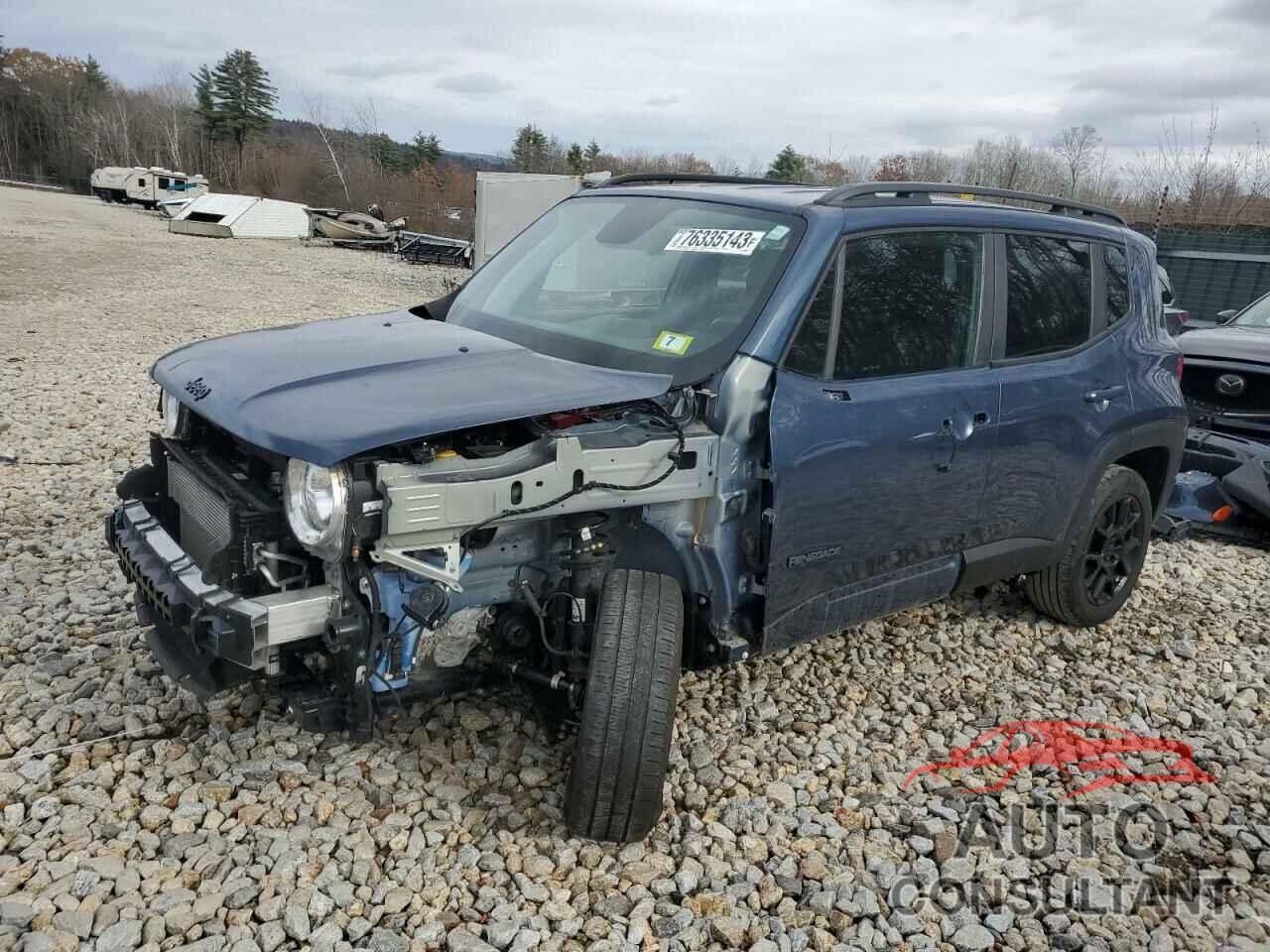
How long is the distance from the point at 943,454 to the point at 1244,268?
16.6 meters

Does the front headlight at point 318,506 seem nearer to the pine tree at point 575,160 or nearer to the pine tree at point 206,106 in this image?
the pine tree at point 575,160

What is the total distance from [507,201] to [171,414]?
16285mm

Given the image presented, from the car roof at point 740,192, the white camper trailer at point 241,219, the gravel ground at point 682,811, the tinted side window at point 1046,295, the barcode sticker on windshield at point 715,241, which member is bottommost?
the gravel ground at point 682,811

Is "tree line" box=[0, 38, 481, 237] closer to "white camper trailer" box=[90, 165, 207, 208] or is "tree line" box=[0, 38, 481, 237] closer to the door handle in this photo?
"white camper trailer" box=[90, 165, 207, 208]

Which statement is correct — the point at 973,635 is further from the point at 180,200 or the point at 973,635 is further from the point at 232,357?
the point at 180,200

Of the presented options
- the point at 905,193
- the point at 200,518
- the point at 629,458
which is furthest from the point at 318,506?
the point at 905,193

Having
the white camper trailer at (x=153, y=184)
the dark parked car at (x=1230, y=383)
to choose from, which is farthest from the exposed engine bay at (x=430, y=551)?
the white camper trailer at (x=153, y=184)

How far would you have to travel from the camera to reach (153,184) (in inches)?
1676

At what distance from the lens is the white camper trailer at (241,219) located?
3006 cm

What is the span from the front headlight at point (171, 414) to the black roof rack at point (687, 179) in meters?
2.12

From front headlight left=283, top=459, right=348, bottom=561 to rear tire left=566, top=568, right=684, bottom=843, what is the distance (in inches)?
33.1

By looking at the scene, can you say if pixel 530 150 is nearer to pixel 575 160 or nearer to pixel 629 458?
pixel 575 160

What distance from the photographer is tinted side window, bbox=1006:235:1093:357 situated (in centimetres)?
414

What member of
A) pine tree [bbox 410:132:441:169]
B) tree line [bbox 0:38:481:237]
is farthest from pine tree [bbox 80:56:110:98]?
pine tree [bbox 410:132:441:169]
